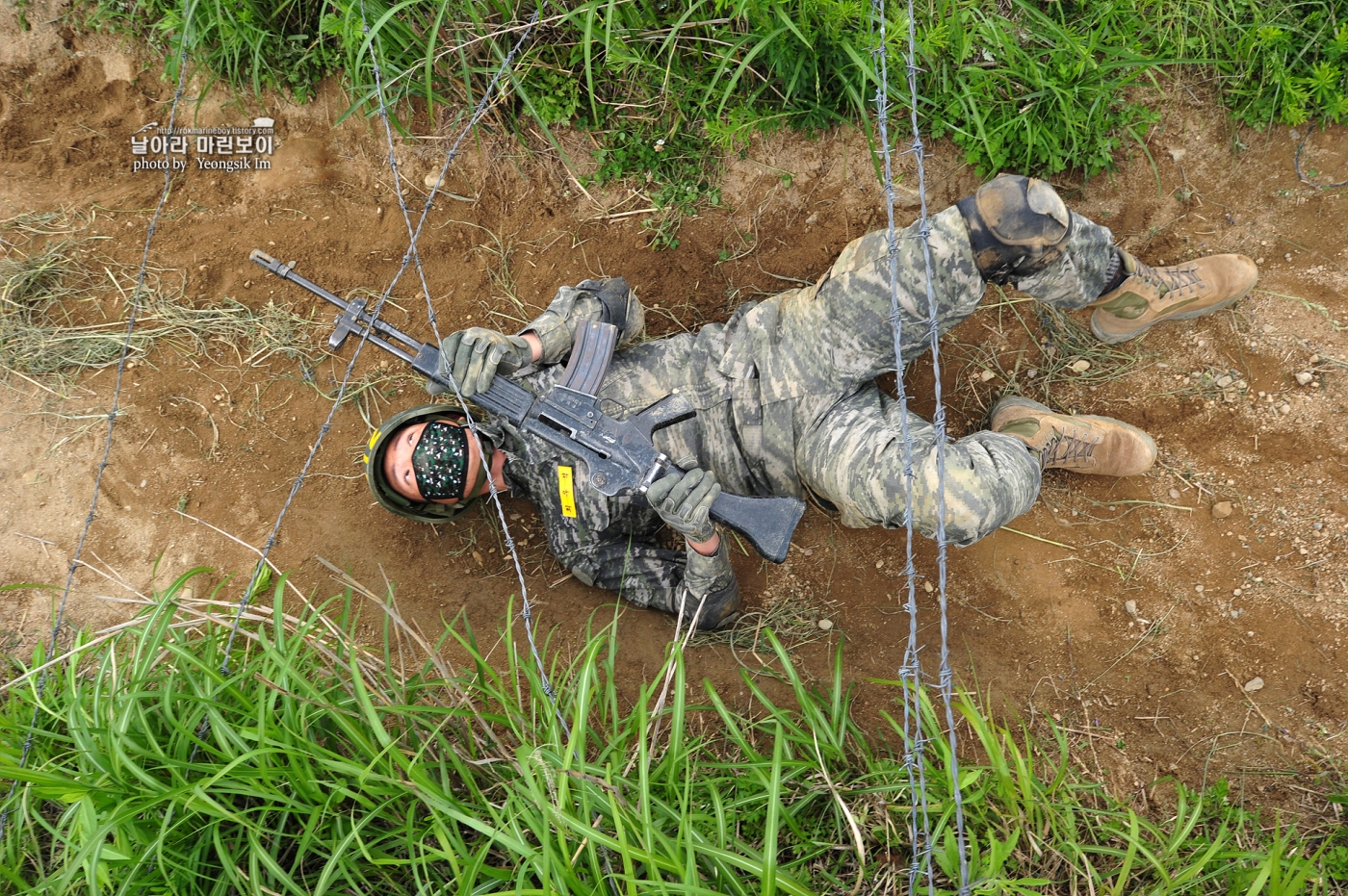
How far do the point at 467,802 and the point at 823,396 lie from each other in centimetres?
182

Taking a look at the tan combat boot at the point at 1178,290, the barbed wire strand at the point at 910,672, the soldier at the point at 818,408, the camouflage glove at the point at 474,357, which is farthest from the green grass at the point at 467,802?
the tan combat boot at the point at 1178,290

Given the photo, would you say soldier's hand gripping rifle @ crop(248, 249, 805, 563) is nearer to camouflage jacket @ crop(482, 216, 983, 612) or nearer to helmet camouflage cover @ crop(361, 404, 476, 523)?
camouflage jacket @ crop(482, 216, 983, 612)

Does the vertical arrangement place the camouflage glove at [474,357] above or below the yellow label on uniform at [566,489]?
above

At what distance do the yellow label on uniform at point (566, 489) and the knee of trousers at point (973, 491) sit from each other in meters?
1.22

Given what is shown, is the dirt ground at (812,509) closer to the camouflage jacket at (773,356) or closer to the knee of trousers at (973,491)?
the camouflage jacket at (773,356)

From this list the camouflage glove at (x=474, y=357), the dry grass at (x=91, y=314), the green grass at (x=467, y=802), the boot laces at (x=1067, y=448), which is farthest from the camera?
the dry grass at (x=91, y=314)

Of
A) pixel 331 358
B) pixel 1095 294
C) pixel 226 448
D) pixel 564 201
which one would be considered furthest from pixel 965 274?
pixel 226 448

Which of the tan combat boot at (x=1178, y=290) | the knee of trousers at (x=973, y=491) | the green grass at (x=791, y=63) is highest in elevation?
the green grass at (x=791, y=63)

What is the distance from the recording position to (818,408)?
2824 millimetres

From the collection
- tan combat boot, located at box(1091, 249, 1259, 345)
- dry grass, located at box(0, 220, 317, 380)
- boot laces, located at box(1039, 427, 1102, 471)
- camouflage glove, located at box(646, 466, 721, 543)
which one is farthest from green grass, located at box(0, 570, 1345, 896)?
tan combat boot, located at box(1091, 249, 1259, 345)

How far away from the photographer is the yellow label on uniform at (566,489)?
9.02ft

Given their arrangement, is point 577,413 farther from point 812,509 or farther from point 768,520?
point 812,509

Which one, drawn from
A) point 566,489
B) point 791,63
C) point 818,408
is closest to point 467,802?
point 566,489

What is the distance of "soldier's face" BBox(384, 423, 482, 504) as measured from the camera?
2904mm
